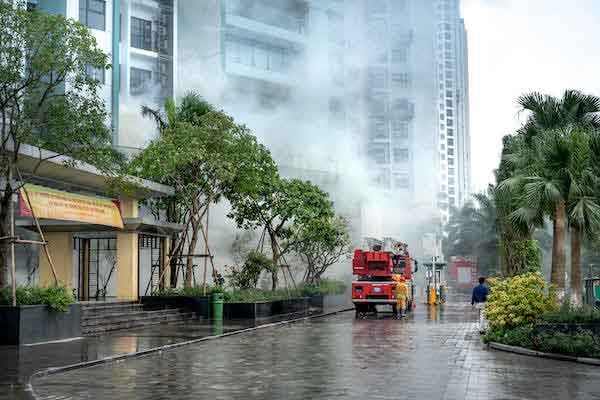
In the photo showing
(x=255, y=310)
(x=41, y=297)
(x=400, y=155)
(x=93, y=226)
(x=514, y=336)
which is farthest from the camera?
(x=400, y=155)

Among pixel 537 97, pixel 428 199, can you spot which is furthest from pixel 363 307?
pixel 428 199

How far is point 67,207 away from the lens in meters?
22.2

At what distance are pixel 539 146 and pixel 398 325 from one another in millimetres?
7809

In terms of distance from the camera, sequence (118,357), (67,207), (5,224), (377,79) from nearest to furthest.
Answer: (118,357), (5,224), (67,207), (377,79)

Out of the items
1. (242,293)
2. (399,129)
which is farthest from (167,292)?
(399,129)

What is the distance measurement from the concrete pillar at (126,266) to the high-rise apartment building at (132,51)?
21.1 meters

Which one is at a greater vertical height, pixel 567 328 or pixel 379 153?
pixel 379 153

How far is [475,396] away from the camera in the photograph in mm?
10250

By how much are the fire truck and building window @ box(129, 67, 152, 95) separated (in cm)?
2373

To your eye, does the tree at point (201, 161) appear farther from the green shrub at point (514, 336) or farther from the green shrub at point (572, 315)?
the green shrub at point (572, 315)

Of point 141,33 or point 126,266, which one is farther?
point 141,33

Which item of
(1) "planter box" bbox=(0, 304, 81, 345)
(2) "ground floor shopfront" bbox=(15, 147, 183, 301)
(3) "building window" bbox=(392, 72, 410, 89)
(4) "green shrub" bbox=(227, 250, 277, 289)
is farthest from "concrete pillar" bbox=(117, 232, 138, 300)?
(3) "building window" bbox=(392, 72, 410, 89)

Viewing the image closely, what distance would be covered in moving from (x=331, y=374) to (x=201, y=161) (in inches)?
739

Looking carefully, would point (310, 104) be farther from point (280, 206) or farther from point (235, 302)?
point (235, 302)
